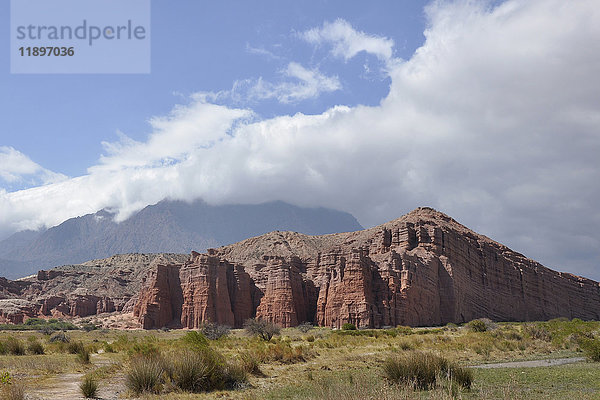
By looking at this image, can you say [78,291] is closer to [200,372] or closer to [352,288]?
[352,288]

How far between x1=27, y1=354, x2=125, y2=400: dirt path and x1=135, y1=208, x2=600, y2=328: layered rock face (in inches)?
2601

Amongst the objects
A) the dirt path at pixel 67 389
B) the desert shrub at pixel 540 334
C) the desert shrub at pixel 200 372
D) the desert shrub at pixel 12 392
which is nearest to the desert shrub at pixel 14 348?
the dirt path at pixel 67 389

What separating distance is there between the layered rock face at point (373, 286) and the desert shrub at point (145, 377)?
68207mm

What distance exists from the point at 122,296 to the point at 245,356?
119 meters

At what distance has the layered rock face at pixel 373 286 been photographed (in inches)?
3430

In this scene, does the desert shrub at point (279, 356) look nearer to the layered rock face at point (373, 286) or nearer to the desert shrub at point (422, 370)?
the desert shrub at point (422, 370)

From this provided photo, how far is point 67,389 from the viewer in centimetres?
1747

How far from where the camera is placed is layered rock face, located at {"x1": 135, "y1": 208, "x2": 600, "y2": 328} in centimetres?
8712

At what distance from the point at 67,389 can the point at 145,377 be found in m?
3.33

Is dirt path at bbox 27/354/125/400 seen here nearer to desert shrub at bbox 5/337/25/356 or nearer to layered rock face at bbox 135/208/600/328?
desert shrub at bbox 5/337/25/356

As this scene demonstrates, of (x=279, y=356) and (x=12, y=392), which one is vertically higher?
(x=12, y=392)

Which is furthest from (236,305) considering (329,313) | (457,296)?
(457,296)

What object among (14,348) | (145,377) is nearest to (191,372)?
(145,377)

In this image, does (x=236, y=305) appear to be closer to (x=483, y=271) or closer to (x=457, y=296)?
(x=457, y=296)
